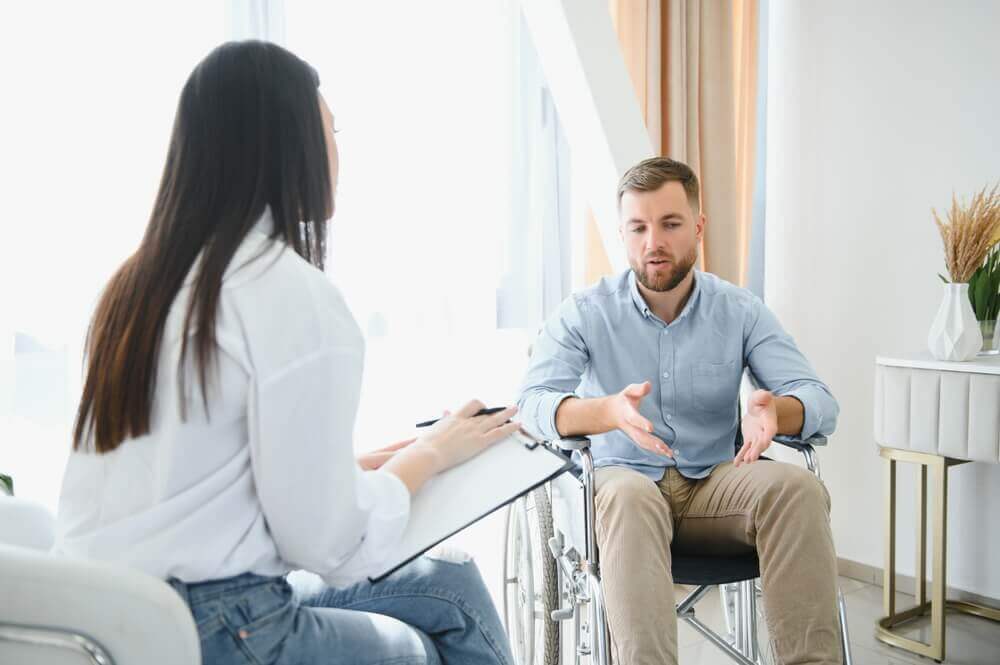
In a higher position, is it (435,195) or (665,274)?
(435,195)

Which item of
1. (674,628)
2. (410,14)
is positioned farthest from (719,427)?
(410,14)

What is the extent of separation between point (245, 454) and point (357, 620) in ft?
0.92

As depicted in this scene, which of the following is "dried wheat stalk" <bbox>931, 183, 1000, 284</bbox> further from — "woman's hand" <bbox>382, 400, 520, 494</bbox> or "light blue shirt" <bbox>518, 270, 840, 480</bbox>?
"woman's hand" <bbox>382, 400, 520, 494</bbox>

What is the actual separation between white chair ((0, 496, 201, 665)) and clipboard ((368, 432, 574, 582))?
0.84 feet

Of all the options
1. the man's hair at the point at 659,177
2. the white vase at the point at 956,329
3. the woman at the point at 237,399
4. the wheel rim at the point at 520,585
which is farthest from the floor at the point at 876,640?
the woman at the point at 237,399

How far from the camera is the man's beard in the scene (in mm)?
1959

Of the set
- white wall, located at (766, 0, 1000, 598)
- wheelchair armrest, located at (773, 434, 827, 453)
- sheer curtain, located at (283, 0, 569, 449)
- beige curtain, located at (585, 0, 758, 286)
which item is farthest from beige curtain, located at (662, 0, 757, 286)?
wheelchair armrest, located at (773, 434, 827, 453)

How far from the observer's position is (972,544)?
8.57 feet

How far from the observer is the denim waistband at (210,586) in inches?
35.0

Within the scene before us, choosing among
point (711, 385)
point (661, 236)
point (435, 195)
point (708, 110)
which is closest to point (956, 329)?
point (711, 385)

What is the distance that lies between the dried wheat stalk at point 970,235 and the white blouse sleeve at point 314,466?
75.0 inches

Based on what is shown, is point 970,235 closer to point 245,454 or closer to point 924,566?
point 924,566

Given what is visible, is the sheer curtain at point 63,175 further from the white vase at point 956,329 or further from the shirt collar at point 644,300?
the white vase at point 956,329

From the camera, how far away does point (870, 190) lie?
111 inches
